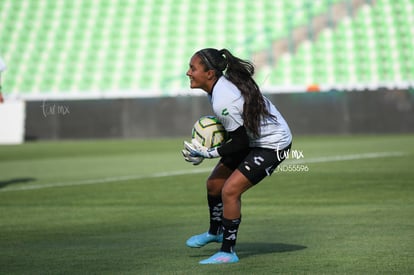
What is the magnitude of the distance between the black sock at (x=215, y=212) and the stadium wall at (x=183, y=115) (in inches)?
872

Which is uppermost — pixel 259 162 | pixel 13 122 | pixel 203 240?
pixel 259 162

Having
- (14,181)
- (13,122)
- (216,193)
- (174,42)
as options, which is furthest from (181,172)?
(174,42)

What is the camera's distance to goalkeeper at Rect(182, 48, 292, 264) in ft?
22.9

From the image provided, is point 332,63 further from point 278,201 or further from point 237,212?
point 237,212

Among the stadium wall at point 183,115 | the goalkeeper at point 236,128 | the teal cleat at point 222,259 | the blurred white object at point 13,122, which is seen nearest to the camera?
the goalkeeper at point 236,128

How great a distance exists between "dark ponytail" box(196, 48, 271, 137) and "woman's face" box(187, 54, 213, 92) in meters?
0.04

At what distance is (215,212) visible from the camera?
25.5ft

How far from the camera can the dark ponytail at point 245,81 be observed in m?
7.00

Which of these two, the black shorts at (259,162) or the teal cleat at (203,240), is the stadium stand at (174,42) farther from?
the black shorts at (259,162)

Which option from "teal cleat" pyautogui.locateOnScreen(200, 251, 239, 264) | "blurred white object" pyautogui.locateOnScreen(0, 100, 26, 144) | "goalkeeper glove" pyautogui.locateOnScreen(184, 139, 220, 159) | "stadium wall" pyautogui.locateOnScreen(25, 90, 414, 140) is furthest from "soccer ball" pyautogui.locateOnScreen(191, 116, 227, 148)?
"blurred white object" pyautogui.locateOnScreen(0, 100, 26, 144)

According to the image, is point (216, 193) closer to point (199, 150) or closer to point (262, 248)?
point (199, 150)

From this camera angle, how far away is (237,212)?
7203mm

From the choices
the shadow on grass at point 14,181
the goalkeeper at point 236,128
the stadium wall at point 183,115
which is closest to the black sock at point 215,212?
the goalkeeper at point 236,128

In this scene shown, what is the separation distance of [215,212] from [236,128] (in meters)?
1.06
